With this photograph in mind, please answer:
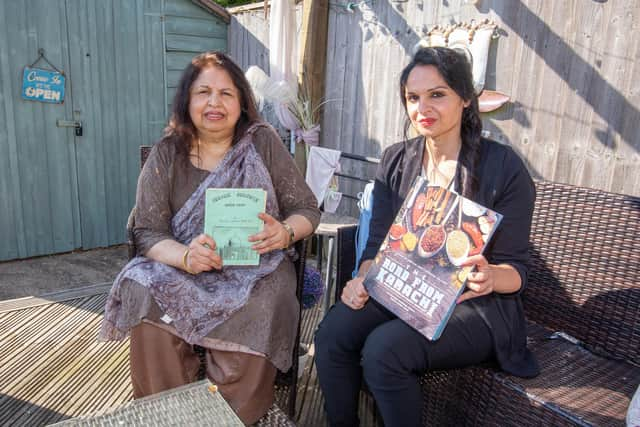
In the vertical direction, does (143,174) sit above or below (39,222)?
above

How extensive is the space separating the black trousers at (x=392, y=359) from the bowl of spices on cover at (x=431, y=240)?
0.21 meters

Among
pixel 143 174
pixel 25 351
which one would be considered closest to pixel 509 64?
pixel 143 174

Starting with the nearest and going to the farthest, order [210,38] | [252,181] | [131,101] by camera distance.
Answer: [252,181] → [131,101] → [210,38]

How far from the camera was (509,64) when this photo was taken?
9.41 ft

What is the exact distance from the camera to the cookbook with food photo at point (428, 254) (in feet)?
4.20

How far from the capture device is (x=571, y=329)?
65.2 inches

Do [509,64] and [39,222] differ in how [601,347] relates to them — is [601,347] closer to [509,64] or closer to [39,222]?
[509,64]

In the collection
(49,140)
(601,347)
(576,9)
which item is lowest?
(601,347)

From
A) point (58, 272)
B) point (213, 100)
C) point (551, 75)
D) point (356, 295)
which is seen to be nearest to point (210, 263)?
point (356, 295)

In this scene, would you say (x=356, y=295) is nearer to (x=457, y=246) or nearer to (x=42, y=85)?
(x=457, y=246)

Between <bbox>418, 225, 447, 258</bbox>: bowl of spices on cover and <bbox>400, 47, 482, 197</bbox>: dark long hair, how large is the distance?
0.62 ft

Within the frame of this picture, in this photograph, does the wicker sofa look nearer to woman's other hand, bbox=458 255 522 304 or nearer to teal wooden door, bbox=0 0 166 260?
woman's other hand, bbox=458 255 522 304

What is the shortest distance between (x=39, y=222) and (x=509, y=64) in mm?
3943

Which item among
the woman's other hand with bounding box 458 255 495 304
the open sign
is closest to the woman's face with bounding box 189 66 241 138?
the woman's other hand with bounding box 458 255 495 304
